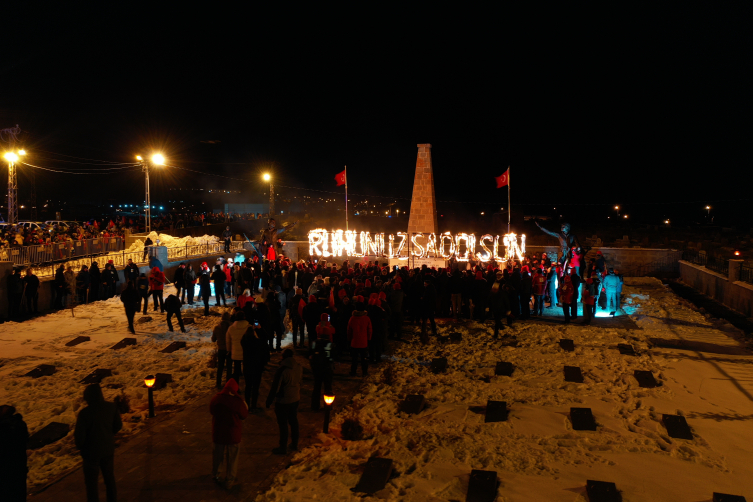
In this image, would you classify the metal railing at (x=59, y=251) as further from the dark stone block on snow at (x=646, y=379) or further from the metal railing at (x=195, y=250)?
the dark stone block on snow at (x=646, y=379)

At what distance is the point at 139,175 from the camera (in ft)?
242

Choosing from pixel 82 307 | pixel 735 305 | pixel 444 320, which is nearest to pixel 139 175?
pixel 82 307

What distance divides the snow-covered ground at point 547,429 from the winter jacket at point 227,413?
0.81 meters

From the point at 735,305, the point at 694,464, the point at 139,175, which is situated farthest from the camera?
the point at 139,175

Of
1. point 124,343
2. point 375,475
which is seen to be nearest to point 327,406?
point 375,475

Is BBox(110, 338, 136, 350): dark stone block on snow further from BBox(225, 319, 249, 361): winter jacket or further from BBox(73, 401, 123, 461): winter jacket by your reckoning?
BBox(73, 401, 123, 461): winter jacket

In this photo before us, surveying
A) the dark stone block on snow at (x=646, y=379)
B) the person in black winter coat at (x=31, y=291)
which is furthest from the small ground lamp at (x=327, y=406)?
the person in black winter coat at (x=31, y=291)

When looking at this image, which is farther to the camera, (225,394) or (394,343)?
(394,343)

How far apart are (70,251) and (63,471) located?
1639 cm

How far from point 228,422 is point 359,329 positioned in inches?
156

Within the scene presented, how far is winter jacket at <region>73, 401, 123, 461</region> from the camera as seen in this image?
15.1 ft

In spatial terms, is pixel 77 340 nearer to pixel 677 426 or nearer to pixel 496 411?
pixel 496 411

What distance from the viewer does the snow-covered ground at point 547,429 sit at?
5.45m

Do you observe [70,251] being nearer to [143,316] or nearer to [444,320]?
[143,316]
